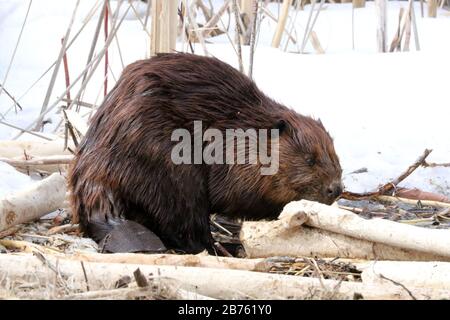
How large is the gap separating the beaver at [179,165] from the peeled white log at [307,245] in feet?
0.99

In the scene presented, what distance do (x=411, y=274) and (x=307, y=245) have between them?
0.41 metres

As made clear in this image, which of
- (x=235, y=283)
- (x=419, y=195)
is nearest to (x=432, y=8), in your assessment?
(x=419, y=195)

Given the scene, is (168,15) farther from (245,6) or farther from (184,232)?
(245,6)

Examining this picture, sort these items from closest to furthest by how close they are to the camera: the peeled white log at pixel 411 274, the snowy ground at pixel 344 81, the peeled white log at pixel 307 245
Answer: the peeled white log at pixel 411 274
the peeled white log at pixel 307 245
the snowy ground at pixel 344 81

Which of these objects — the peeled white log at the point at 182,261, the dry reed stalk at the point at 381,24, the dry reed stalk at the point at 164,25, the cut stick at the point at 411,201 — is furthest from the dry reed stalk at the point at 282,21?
the peeled white log at the point at 182,261

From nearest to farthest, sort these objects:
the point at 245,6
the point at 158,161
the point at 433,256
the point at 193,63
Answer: the point at 433,256 < the point at 158,161 < the point at 193,63 < the point at 245,6

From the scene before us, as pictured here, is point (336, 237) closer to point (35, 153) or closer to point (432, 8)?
point (35, 153)

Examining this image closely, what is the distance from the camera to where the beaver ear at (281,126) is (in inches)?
128

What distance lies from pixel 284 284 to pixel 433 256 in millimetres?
536

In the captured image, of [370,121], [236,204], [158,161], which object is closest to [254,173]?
[236,204]

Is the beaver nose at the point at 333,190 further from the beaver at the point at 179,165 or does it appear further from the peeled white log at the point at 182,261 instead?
the peeled white log at the point at 182,261

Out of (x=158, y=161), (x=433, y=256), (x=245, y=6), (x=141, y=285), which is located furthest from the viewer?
(x=245, y=6)

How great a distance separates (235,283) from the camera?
230cm

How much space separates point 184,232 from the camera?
311 cm
